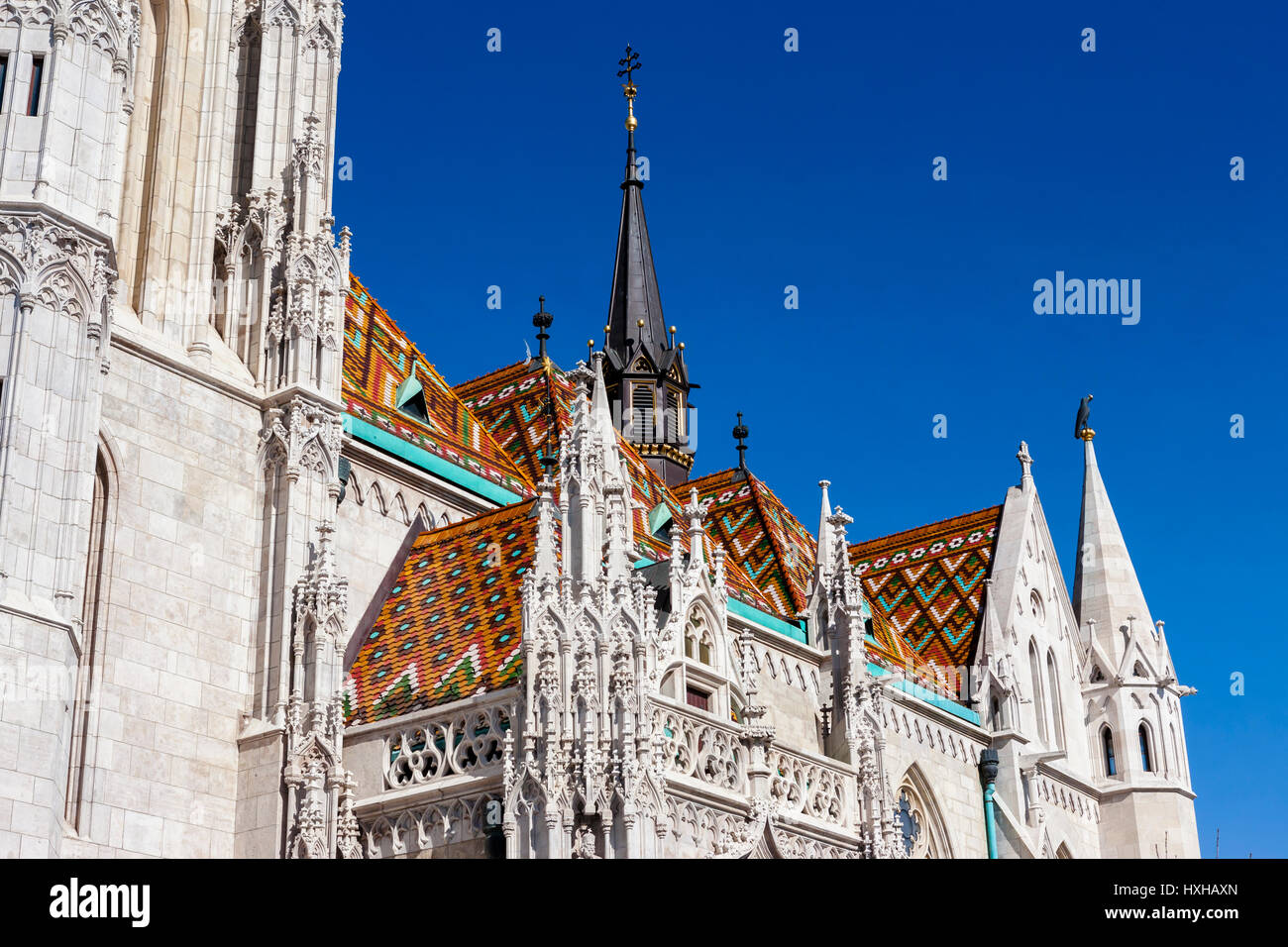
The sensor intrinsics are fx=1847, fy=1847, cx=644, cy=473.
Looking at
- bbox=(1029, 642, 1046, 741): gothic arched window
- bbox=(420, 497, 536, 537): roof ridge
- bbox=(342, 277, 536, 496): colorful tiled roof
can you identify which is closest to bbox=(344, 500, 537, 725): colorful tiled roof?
bbox=(420, 497, 536, 537): roof ridge

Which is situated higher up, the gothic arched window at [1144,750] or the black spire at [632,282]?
the black spire at [632,282]

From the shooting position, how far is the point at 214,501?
2088cm

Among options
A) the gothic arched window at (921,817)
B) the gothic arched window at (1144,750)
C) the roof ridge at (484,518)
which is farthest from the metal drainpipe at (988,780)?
the roof ridge at (484,518)

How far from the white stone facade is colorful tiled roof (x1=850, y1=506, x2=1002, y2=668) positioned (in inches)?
330

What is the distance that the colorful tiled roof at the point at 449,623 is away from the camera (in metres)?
20.6

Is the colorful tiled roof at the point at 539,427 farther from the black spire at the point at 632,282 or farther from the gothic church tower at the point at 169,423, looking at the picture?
the black spire at the point at 632,282

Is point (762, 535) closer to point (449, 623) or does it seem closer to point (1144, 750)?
point (1144, 750)

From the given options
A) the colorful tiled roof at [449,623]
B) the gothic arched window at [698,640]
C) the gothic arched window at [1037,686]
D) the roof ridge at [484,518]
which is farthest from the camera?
the gothic arched window at [1037,686]

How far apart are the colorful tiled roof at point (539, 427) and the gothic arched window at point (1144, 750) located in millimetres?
9130

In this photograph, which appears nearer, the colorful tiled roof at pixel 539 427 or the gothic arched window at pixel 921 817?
the colorful tiled roof at pixel 539 427

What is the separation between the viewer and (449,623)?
2198cm

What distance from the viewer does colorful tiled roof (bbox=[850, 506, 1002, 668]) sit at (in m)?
34.0
